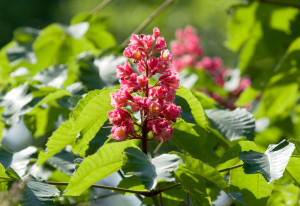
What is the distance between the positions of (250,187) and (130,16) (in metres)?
9.65

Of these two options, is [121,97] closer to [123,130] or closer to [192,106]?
[123,130]


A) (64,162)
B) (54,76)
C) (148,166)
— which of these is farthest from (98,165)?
(54,76)

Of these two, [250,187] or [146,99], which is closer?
[146,99]

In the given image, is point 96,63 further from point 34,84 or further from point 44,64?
point 44,64

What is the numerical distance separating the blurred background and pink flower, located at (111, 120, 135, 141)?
7.33 m

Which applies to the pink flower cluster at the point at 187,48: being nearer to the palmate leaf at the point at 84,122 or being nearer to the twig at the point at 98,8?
the twig at the point at 98,8

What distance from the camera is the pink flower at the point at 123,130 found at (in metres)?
1.62

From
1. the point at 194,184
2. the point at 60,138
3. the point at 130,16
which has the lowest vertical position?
the point at 130,16

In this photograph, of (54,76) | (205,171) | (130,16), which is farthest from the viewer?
(130,16)

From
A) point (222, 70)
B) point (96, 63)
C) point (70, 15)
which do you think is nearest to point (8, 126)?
point (96, 63)

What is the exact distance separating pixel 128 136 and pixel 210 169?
11.7 inches

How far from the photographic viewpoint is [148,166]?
1405mm

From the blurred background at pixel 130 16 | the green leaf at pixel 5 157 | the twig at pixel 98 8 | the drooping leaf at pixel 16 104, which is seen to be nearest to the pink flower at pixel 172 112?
the green leaf at pixel 5 157

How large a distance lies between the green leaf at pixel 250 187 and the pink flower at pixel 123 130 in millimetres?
374
